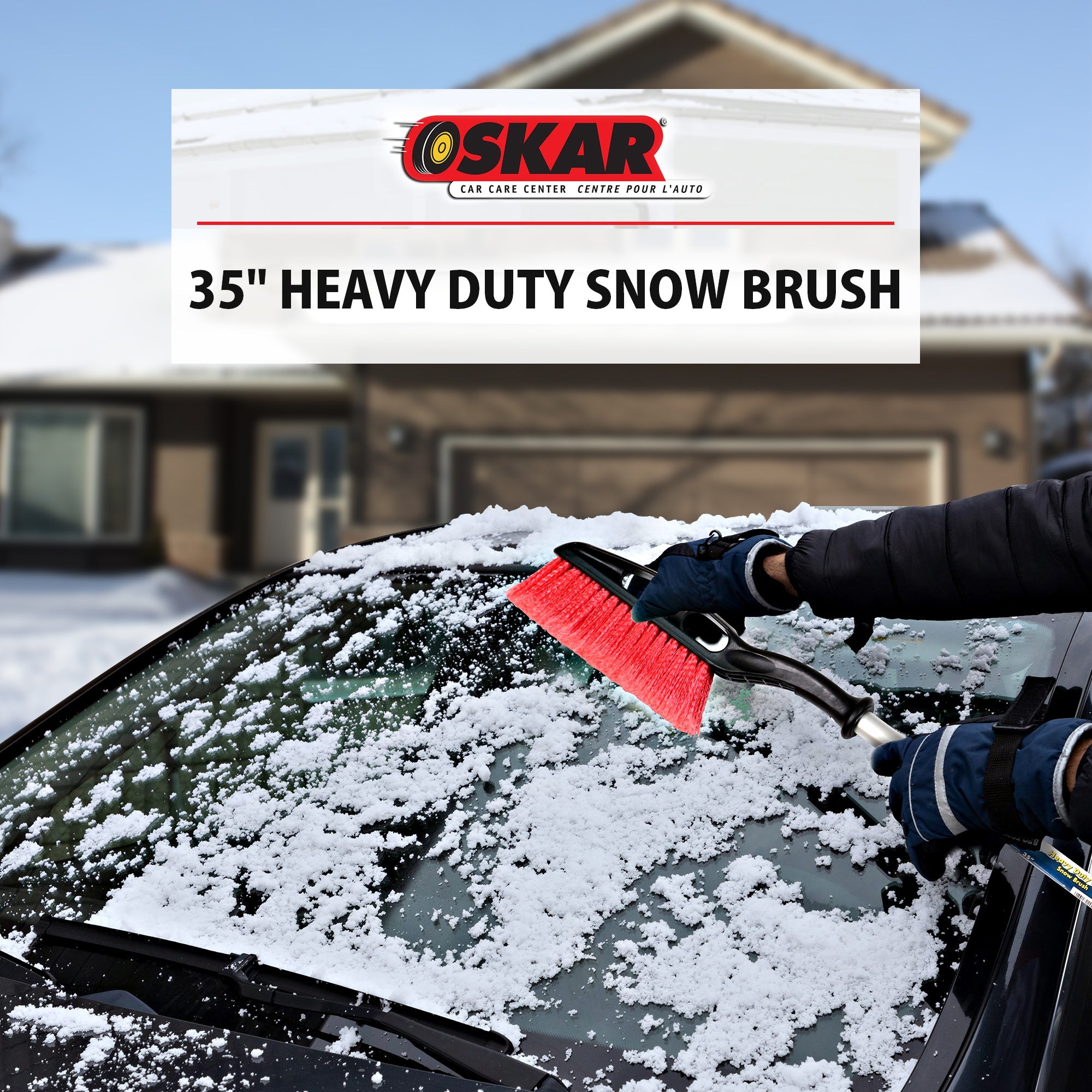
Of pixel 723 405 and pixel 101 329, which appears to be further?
pixel 101 329

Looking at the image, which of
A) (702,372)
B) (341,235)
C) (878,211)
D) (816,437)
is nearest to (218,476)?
(341,235)

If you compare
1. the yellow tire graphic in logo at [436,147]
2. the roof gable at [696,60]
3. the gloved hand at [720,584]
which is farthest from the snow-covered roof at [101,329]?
the gloved hand at [720,584]

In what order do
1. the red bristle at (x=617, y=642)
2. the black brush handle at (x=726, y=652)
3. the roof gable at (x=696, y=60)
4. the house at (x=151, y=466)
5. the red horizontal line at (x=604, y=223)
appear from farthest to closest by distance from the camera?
the house at (x=151, y=466)
the roof gable at (x=696, y=60)
the red horizontal line at (x=604, y=223)
the red bristle at (x=617, y=642)
the black brush handle at (x=726, y=652)

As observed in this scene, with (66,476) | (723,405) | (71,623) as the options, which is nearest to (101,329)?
(66,476)

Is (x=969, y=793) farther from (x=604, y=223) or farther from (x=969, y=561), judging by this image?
(x=604, y=223)

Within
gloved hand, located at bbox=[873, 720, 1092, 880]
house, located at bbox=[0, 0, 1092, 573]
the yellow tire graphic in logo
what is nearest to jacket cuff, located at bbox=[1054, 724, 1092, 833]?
gloved hand, located at bbox=[873, 720, 1092, 880]

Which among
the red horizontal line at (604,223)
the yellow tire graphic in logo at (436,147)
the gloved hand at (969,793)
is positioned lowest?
the gloved hand at (969,793)

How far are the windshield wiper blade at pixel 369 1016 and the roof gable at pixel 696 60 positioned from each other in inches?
404

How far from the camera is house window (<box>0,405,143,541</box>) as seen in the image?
568 inches

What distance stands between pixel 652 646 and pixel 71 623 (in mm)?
9871

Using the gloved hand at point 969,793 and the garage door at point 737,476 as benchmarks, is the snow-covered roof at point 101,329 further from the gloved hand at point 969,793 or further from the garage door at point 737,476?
the gloved hand at point 969,793

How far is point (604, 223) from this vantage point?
34.5 feet

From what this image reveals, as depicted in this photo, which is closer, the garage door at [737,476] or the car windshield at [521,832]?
the car windshield at [521,832]

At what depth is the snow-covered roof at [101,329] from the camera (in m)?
13.4
